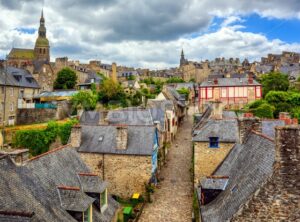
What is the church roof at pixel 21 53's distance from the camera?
289 feet

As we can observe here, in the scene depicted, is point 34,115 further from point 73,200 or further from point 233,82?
point 233,82

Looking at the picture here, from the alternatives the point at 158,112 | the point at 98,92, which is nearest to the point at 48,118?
the point at 98,92

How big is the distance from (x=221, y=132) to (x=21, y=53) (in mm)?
85180

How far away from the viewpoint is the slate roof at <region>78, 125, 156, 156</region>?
23219 mm

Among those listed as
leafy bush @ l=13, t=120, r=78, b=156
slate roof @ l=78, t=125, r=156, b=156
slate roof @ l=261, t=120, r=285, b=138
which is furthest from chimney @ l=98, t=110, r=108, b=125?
slate roof @ l=261, t=120, r=285, b=138

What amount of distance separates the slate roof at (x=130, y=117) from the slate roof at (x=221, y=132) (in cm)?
1344

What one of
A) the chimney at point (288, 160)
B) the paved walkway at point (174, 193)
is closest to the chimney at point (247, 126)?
the paved walkway at point (174, 193)

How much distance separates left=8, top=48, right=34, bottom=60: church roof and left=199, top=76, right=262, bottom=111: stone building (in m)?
57.6

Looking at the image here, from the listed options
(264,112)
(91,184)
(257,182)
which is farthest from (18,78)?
(257,182)

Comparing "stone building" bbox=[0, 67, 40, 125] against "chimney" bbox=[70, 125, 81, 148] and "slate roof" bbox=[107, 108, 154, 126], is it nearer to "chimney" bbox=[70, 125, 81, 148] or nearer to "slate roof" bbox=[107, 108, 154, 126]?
"slate roof" bbox=[107, 108, 154, 126]

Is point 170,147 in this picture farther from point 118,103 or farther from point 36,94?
point 36,94

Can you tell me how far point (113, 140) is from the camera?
2417 cm

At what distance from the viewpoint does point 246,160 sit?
46.4 feet

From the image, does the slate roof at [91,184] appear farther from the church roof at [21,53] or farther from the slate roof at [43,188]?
the church roof at [21,53]
